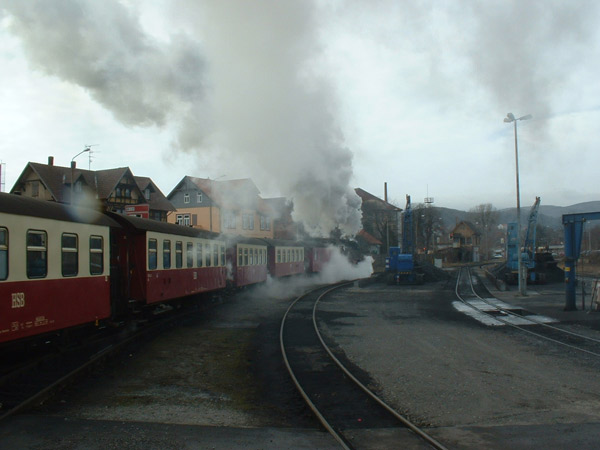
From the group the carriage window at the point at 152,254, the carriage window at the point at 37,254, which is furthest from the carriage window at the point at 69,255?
the carriage window at the point at 152,254

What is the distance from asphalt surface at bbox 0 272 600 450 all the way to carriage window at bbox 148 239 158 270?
2047mm

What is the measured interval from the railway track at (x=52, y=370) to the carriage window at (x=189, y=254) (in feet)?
12.5

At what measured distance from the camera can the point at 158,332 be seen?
13.6 metres

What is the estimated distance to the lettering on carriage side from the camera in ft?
25.1

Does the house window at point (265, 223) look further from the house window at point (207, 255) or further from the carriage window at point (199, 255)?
the carriage window at point (199, 255)

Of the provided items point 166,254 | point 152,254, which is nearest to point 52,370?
point 152,254

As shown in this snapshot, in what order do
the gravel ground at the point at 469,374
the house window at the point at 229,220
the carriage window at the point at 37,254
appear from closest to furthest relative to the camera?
the gravel ground at the point at 469,374
the carriage window at the point at 37,254
the house window at the point at 229,220

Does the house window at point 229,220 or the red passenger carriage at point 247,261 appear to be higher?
the house window at point 229,220

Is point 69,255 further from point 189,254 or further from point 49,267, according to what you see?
point 189,254

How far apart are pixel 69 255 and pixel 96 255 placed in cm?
109

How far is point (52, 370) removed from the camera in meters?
8.84

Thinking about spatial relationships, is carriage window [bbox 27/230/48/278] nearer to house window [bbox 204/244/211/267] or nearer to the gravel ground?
the gravel ground

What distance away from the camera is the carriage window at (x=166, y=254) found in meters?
14.2

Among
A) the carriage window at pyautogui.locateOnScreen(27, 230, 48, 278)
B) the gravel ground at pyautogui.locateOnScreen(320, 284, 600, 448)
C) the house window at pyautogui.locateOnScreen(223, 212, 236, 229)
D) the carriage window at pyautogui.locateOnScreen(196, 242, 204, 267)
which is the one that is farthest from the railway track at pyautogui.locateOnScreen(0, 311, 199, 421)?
the house window at pyautogui.locateOnScreen(223, 212, 236, 229)
